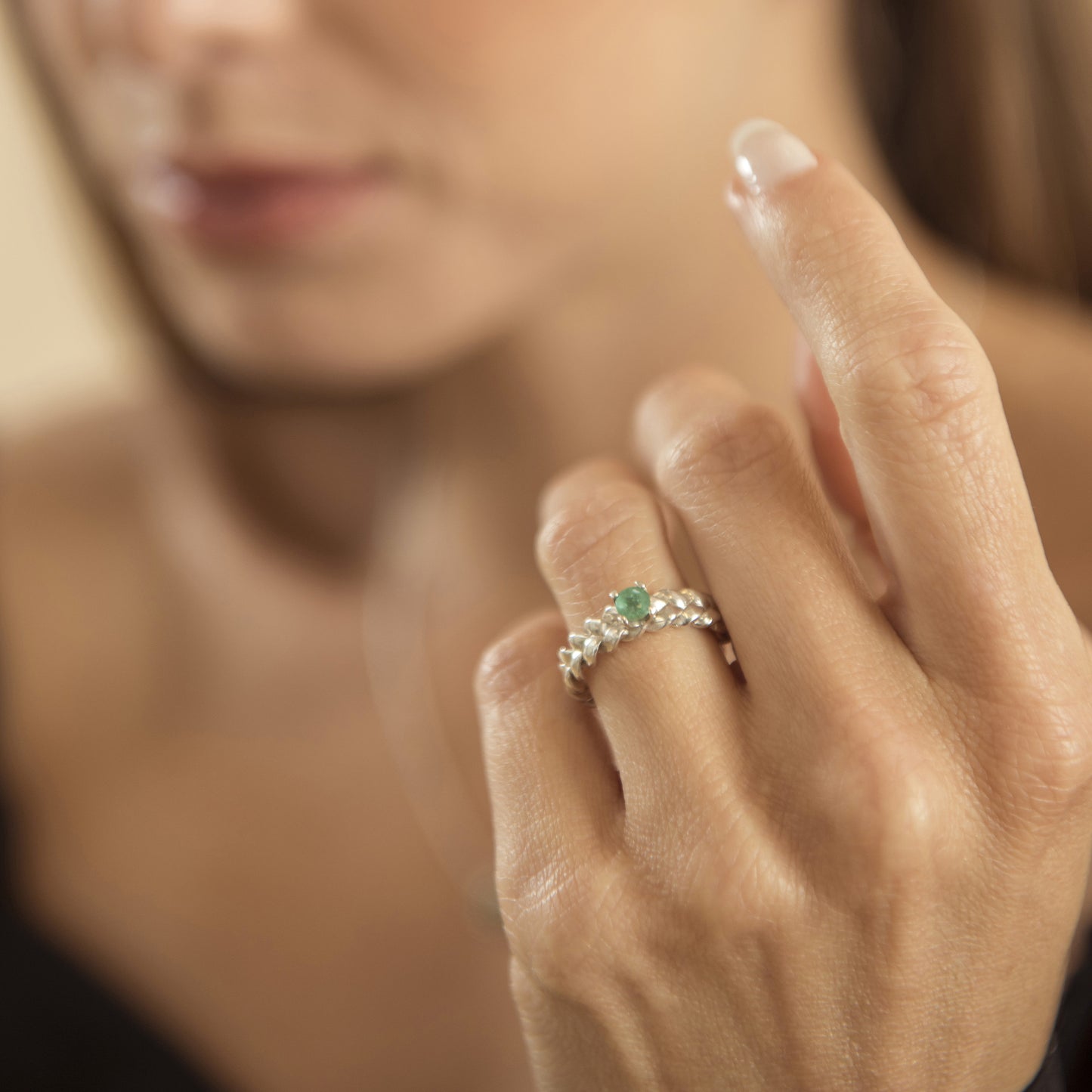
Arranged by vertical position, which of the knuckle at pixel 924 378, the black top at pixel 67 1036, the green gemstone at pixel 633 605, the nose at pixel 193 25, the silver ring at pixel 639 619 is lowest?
the black top at pixel 67 1036

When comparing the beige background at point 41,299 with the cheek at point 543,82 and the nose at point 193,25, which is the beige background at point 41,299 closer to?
the nose at point 193,25

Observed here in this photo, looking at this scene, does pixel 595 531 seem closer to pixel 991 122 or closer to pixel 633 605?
pixel 633 605

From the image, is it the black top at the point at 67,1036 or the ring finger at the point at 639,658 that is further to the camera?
the black top at the point at 67,1036

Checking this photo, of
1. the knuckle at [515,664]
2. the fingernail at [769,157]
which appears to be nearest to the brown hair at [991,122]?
the fingernail at [769,157]

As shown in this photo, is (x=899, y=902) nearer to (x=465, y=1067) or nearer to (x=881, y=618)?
(x=881, y=618)

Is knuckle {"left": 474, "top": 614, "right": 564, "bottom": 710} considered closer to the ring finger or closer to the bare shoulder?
the ring finger

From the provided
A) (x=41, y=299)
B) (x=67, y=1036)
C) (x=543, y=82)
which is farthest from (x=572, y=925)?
(x=41, y=299)

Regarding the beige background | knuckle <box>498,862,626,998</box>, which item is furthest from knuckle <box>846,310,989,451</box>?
the beige background
